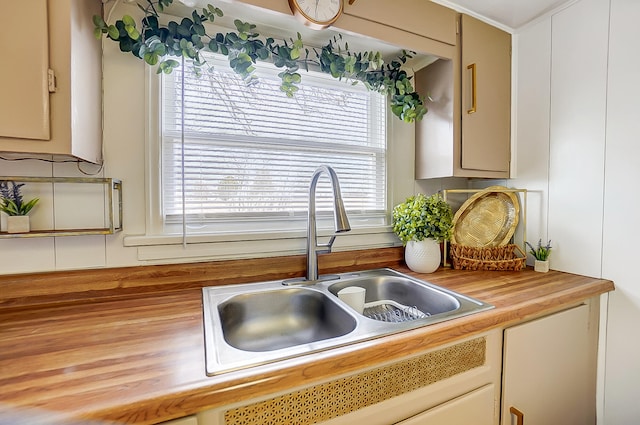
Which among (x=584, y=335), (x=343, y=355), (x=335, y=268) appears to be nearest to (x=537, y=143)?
(x=584, y=335)

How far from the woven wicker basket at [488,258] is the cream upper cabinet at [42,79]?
5.23 ft

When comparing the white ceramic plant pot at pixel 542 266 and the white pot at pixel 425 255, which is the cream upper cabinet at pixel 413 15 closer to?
the white pot at pixel 425 255

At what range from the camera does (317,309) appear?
109 centimetres

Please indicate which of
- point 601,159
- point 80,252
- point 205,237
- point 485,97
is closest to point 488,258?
point 601,159

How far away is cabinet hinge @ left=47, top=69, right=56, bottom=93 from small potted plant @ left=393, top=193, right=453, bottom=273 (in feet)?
4.39

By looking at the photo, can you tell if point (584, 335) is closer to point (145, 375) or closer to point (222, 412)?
point (222, 412)

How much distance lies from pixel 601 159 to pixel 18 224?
7.16ft

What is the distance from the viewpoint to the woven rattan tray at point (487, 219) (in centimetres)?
147

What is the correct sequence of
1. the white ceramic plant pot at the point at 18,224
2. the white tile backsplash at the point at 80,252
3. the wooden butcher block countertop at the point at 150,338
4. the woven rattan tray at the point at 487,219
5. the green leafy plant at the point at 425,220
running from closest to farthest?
the wooden butcher block countertop at the point at 150,338 → the white ceramic plant pot at the point at 18,224 → the white tile backsplash at the point at 80,252 → the green leafy plant at the point at 425,220 → the woven rattan tray at the point at 487,219

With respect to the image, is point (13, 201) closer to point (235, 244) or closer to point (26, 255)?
point (26, 255)

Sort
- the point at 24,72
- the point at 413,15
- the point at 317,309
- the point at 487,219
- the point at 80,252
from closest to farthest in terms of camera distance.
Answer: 1. the point at 24,72
2. the point at 80,252
3. the point at 317,309
4. the point at 413,15
5. the point at 487,219

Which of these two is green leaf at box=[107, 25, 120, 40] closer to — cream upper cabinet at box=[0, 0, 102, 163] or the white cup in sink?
cream upper cabinet at box=[0, 0, 102, 163]

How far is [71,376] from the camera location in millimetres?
545

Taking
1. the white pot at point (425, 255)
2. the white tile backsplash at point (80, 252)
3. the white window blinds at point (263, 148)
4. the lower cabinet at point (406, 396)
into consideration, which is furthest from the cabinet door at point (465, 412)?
the white tile backsplash at point (80, 252)
